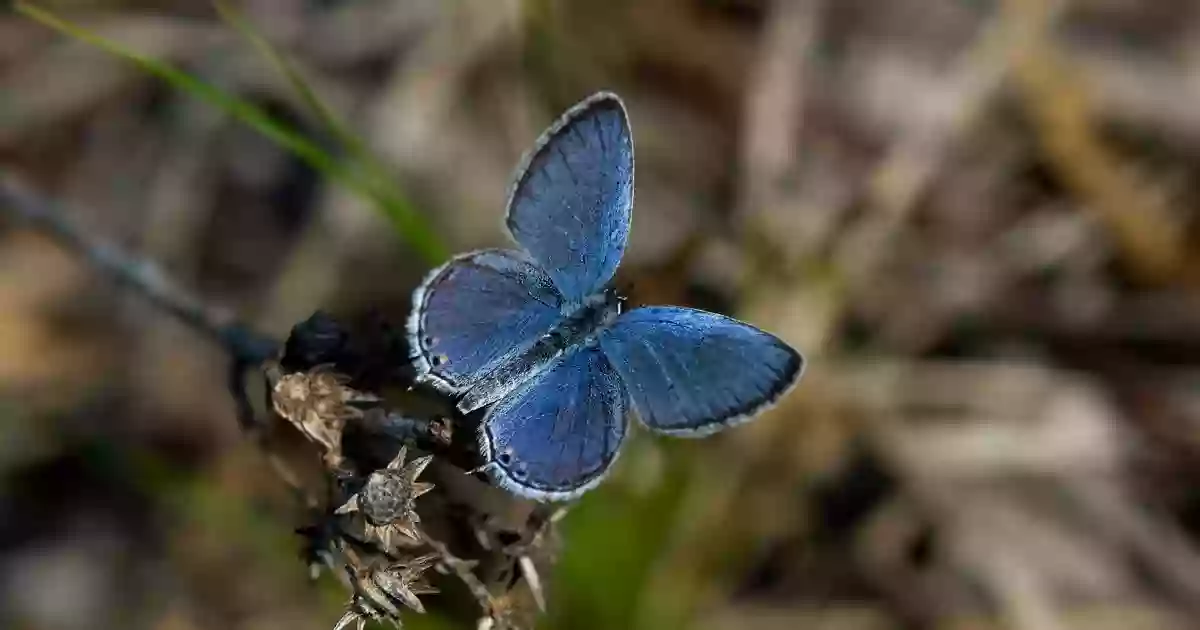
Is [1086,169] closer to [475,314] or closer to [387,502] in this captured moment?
[475,314]

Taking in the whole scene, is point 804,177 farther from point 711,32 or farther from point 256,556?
point 256,556

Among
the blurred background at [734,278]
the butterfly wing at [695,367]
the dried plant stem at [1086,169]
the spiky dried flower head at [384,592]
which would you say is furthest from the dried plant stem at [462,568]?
the dried plant stem at [1086,169]

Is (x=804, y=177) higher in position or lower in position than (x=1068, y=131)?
lower

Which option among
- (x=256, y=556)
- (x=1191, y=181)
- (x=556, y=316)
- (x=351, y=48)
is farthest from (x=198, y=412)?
(x=1191, y=181)

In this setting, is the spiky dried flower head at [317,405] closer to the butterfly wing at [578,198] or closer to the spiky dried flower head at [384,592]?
the spiky dried flower head at [384,592]

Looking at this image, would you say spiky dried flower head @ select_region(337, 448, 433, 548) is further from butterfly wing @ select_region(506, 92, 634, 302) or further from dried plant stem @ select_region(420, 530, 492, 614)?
butterfly wing @ select_region(506, 92, 634, 302)
